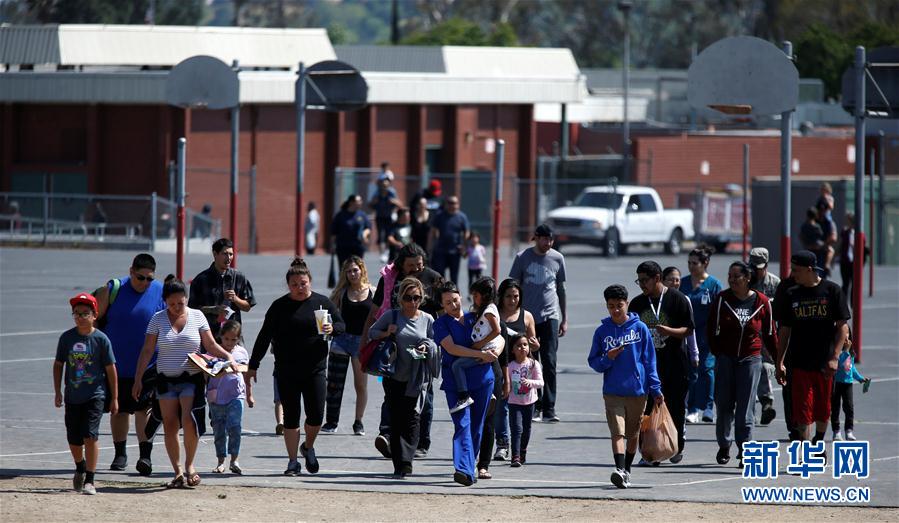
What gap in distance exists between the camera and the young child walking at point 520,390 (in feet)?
42.0

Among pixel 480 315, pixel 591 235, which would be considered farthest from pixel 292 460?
pixel 591 235

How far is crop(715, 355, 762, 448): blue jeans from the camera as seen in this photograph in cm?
1297

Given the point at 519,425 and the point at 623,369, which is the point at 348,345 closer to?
the point at 519,425

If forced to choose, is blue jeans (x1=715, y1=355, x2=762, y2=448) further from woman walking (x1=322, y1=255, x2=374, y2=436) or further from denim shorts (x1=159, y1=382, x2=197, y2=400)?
denim shorts (x1=159, y1=382, x2=197, y2=400)

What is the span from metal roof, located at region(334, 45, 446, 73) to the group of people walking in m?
40.1

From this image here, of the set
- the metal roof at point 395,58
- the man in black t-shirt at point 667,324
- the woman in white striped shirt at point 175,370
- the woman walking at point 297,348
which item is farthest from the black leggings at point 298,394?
the metal roof at point 395,58

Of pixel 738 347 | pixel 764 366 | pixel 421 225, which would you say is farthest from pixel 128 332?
pixel 421 225

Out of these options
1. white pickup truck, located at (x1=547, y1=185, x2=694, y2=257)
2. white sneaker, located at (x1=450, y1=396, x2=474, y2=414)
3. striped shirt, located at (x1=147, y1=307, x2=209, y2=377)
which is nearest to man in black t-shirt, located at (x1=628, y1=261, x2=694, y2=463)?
white sneaker, located at (x1=450, y1=396, x2=474, y2=414)

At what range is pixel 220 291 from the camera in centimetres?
1337

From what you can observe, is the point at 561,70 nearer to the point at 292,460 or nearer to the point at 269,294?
the point at 269,294

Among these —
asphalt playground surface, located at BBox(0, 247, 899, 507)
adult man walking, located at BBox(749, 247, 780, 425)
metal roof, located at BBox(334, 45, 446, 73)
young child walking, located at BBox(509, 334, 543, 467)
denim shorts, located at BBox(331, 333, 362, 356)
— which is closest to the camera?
asphalt playground surface, located at BBox(0, 247, 899, 507)

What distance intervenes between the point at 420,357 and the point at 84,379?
2534mm

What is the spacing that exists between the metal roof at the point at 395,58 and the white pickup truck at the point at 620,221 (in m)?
10.4

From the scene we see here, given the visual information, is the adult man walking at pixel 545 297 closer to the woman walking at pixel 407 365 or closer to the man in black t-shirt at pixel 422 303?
the man in black t-shirt at pixel 422 303
